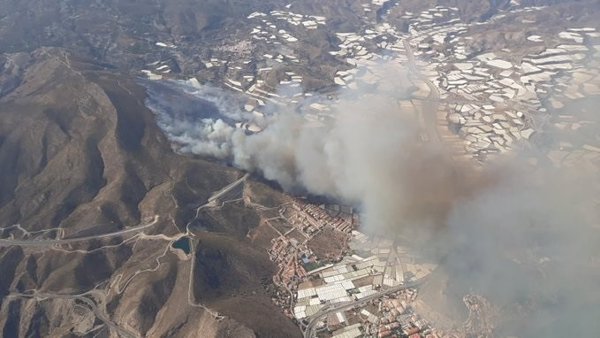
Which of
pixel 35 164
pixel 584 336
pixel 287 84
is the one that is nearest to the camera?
pixel 584 336

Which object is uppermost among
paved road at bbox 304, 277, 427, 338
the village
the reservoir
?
the reservoir

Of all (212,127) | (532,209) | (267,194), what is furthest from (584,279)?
(212,127)

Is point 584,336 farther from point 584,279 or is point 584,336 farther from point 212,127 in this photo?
point 212,127

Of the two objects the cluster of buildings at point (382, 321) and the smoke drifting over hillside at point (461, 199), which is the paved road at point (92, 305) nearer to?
the cluster of buildings at point (382, 321)

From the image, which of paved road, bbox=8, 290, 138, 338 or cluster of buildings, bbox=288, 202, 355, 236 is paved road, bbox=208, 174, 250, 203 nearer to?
cluster of buildings, bbox=288, 202, 355, 236

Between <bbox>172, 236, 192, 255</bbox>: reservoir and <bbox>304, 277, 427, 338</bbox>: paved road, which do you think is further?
<bbox>172, 236, 192, 255</bbox>: reservoir

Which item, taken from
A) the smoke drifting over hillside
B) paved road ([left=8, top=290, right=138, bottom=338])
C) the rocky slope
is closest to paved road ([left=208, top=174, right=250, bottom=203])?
the rocky slope

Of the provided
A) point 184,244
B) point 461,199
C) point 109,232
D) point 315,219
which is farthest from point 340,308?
point 109,232
